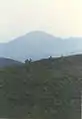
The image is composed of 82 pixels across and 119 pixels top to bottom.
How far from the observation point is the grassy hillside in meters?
1.42

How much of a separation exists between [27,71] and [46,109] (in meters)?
0.21

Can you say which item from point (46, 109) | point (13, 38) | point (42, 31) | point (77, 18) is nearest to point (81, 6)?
point (77, 18)

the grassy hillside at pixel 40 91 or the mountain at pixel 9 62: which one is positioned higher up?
the mountain at pixel 9 62

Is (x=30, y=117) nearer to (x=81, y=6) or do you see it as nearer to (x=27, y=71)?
Answer: (x=27, y=71)

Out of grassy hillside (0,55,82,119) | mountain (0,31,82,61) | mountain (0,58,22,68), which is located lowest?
grassy hillside (0,55,82,119)

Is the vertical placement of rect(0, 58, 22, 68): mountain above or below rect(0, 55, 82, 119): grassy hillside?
above

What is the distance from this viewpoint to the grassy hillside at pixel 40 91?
4.66 ft

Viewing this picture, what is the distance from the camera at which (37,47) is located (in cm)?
146

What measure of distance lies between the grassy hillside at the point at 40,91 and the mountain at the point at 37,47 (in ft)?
0.14

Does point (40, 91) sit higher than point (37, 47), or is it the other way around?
point (37, 47)

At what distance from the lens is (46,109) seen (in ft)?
4.66

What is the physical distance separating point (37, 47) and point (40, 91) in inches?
8.8

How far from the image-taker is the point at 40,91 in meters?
1.43

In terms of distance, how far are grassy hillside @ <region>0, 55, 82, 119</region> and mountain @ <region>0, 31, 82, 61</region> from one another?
4 centimetres
